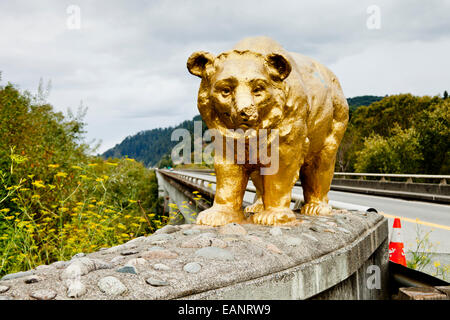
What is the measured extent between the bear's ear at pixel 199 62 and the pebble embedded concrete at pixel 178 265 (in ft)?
4.42

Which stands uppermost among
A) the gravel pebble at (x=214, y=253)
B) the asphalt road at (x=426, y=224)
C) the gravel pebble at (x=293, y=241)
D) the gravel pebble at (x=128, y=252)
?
the gravel pebble at (x=214, y=253)

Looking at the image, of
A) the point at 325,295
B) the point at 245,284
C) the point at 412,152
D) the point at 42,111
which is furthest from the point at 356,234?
the point at 412,152

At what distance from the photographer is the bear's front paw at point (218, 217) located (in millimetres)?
3006

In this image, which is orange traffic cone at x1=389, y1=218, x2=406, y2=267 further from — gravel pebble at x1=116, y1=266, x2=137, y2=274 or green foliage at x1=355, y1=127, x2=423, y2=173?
green foliage at x1=355, y1=127, x2=423, y2=173

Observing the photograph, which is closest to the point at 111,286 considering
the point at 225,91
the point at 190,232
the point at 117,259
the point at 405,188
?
the point at 117,259

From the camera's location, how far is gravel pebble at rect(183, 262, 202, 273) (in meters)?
1.74

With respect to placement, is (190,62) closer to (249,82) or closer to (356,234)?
(249,82)

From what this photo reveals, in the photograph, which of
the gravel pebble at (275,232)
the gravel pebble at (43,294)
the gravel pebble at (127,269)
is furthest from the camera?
the gravel pebble at (275,232)

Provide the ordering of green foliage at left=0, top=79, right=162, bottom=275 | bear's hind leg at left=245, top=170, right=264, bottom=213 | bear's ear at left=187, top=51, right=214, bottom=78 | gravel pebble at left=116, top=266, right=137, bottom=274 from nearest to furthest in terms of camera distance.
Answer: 1. gravel pebble at left=116, top=266, right=137, bottom=274
2. bear's ear at left=187, top=51, right=214, bottom=78
3. bear's hind leg at left=245, top=170, right=264, bottom=213
4. green foliage at left=0, top=79, right=162, bottom=275

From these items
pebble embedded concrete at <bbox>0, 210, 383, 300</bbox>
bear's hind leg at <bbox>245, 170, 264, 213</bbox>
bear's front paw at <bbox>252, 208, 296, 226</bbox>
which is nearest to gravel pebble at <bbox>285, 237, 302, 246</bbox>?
pebble embedded concrete at <bbox>0, 210, 383, 300</bbox>

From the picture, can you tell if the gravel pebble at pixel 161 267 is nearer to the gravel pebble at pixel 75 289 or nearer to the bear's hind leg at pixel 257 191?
the gravel pebble at pixel 75 289

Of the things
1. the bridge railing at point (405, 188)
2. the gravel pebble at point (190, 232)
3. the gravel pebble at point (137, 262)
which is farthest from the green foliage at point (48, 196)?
the bridge railing at point (405, 188)

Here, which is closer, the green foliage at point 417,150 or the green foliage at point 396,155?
the green foliage at point 417,150

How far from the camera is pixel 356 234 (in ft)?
9.48
